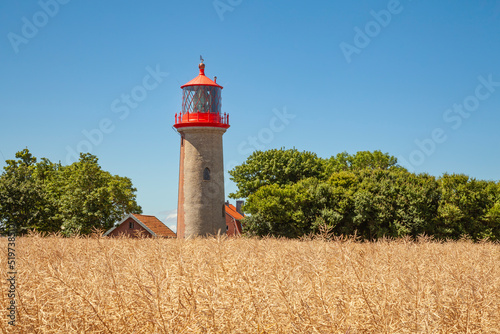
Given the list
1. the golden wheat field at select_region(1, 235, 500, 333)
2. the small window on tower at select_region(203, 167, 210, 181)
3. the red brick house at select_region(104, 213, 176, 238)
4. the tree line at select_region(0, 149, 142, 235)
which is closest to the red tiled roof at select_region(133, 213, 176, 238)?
the red brick house at select_region(104, 213, 176, 238)

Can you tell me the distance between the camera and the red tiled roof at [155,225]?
116 feet

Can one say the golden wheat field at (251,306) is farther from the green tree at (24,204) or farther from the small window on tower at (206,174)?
the green tree at (24,204)

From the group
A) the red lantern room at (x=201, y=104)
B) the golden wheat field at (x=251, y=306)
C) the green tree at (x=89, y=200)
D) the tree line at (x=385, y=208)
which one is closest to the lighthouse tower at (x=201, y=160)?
the red lantern room at (x=201, y=104)

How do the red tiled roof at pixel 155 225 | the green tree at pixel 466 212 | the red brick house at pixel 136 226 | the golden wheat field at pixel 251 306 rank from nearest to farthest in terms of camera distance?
the golden wheat field at pixel 251 306 → the green tree at pixel 466 212 → the red brick house at pixel 136 226 → the red tiled roof at pixel 155 225

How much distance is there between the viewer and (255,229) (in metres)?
28.9

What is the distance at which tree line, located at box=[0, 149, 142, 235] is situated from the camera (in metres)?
35.2

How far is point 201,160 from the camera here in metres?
26.3

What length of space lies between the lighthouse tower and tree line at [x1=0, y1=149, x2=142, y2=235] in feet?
37.8

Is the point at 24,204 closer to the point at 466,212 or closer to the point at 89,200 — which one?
the point at 89,200

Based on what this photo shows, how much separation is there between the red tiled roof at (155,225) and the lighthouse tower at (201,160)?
373 inches

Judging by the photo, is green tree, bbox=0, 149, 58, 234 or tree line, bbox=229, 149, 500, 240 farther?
green tree, bbox=0, 149, 58, 234

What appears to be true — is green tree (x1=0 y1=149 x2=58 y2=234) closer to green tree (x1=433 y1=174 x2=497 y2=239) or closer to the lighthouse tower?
the lighthouse tower

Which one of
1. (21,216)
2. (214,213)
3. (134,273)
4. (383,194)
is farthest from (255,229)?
(134,273)

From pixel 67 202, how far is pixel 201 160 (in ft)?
49.8
